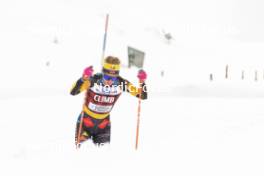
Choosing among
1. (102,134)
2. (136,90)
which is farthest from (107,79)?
(102,134)

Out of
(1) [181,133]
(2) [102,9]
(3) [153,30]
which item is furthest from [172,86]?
(2) [102,9]

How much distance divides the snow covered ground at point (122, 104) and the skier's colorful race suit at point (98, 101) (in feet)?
0.83

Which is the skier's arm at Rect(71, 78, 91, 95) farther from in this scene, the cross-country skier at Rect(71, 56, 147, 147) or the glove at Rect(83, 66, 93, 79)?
the glove at Rect(83, 66, 93, 79)

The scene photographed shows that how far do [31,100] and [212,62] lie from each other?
1957 cm

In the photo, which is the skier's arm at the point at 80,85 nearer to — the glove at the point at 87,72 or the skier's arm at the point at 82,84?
the skier's arm at the point at 82,84

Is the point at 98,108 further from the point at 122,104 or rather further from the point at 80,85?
the point at 122,104

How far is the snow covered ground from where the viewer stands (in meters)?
5.53

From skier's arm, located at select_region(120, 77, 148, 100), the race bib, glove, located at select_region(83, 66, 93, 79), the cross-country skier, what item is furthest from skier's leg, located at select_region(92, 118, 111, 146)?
glove, located at select_region(83, 66, 93, 79)

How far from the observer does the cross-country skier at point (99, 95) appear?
6.30 meters

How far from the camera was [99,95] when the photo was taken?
640cm

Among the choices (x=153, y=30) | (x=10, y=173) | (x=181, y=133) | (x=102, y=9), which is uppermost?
(x=102, y=9)

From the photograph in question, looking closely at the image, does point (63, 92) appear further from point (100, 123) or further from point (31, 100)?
point (100, 123)

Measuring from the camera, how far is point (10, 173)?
498 cm

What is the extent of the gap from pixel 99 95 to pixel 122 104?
21.5ft
